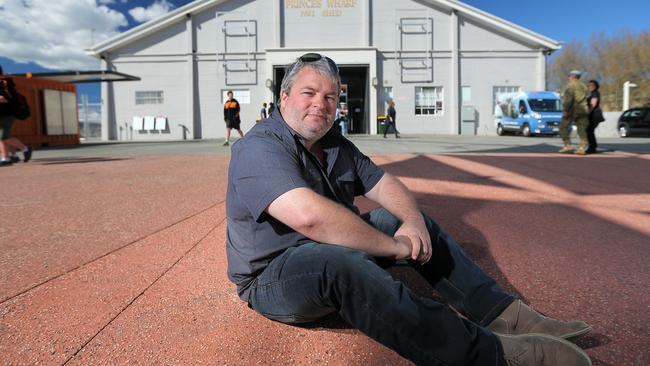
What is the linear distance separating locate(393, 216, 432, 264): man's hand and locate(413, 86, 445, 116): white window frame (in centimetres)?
2311

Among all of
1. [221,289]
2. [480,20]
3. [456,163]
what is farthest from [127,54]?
[221,289]

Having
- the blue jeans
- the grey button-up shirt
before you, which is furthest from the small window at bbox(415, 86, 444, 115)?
the blue jeans

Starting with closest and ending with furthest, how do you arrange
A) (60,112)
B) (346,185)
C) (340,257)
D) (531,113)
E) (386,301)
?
1. (386,301)
2. (340,257)
3. (346,185)
4. (60,112)
5. (531,113)

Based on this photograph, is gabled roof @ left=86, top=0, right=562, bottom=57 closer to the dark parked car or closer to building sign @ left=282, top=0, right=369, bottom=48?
building sign @ left=282, top=0, right=369, bottom=48

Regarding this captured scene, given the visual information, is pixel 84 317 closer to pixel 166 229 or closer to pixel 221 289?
pixel 221 289

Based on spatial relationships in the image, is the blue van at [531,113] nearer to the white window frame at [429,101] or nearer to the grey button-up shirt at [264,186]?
the white window frame at [429,101]

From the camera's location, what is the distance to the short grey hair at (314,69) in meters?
2.06

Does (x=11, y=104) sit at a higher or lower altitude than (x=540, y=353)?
higher

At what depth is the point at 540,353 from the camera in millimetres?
1497

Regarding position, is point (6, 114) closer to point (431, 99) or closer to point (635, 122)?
point (431, 99)

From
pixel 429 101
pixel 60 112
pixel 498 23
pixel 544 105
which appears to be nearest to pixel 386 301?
pixel 60 112

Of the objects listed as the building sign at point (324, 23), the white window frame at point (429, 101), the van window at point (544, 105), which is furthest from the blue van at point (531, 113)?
the building sign at point (324, 23)

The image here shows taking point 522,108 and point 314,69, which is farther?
point 522,108

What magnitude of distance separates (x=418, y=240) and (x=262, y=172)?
713mm
